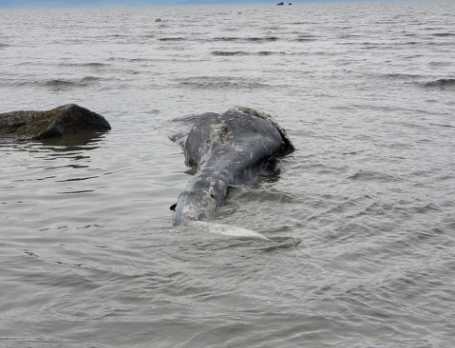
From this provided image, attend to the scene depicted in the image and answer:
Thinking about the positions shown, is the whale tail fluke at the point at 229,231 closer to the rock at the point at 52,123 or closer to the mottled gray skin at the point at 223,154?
the mottled gray skin at the point at 223,154

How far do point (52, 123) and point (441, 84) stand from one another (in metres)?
9.08

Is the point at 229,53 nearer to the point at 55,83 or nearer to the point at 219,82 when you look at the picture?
the point at 219,82

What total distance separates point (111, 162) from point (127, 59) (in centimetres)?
1559

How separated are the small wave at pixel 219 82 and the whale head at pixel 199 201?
8.83 m

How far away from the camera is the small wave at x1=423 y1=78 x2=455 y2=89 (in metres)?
13.1

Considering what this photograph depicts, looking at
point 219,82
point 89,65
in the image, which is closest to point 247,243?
point 219,82

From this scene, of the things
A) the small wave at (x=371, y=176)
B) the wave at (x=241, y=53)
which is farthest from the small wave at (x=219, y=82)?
the small wave at (x=371, y=176)

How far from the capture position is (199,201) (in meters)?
5.12

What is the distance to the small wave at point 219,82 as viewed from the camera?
14227 mm

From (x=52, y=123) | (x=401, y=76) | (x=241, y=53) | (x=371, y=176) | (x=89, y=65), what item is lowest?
(x=371, y=176)

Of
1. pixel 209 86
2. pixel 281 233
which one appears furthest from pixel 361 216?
pixel 209 86

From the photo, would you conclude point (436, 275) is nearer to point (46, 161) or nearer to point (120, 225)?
point (120, 225)

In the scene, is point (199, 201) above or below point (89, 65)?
below

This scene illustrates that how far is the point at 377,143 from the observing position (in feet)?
25.1
